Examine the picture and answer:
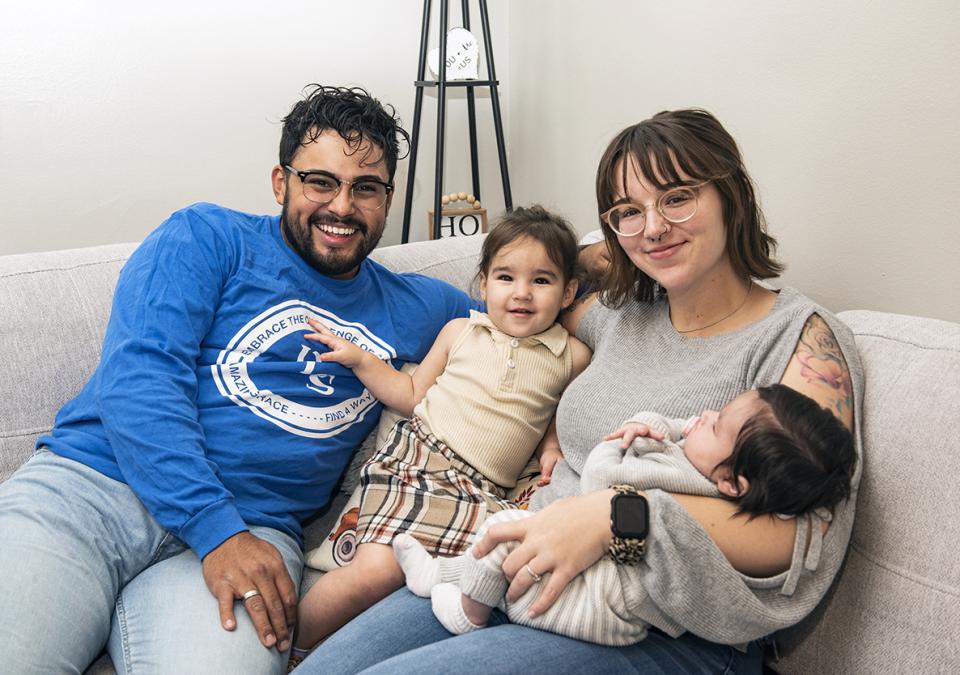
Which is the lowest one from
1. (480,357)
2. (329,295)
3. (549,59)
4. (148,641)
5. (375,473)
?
(148,641)

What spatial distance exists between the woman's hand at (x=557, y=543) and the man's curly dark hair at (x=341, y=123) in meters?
0.95

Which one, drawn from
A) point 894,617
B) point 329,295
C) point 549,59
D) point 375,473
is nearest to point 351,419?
point 375,473

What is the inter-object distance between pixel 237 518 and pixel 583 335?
0.82m

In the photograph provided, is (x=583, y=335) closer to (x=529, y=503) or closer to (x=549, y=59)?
(x=529, y=503)

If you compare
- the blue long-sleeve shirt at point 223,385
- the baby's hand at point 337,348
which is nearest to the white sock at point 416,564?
the blue long-sleeve shirt at point 223,385

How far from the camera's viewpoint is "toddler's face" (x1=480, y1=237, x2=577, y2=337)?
167 centimetres

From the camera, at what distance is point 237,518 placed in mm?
1396

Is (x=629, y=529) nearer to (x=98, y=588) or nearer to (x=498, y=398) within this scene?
(x=498, y=398)

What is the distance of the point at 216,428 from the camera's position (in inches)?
60.3


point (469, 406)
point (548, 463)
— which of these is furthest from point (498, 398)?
point (548, 463)

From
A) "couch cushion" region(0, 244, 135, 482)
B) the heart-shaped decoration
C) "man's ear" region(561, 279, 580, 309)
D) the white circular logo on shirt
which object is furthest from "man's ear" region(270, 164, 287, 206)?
the heart-shaped decoration

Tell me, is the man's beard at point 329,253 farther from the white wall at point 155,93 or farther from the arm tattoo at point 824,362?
the white wall at point 155,93

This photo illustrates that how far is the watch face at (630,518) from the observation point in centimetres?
107

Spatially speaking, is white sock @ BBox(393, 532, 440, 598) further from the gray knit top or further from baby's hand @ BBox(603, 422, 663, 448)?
baby's hand @ BBox(603, 422, 663, 448)
